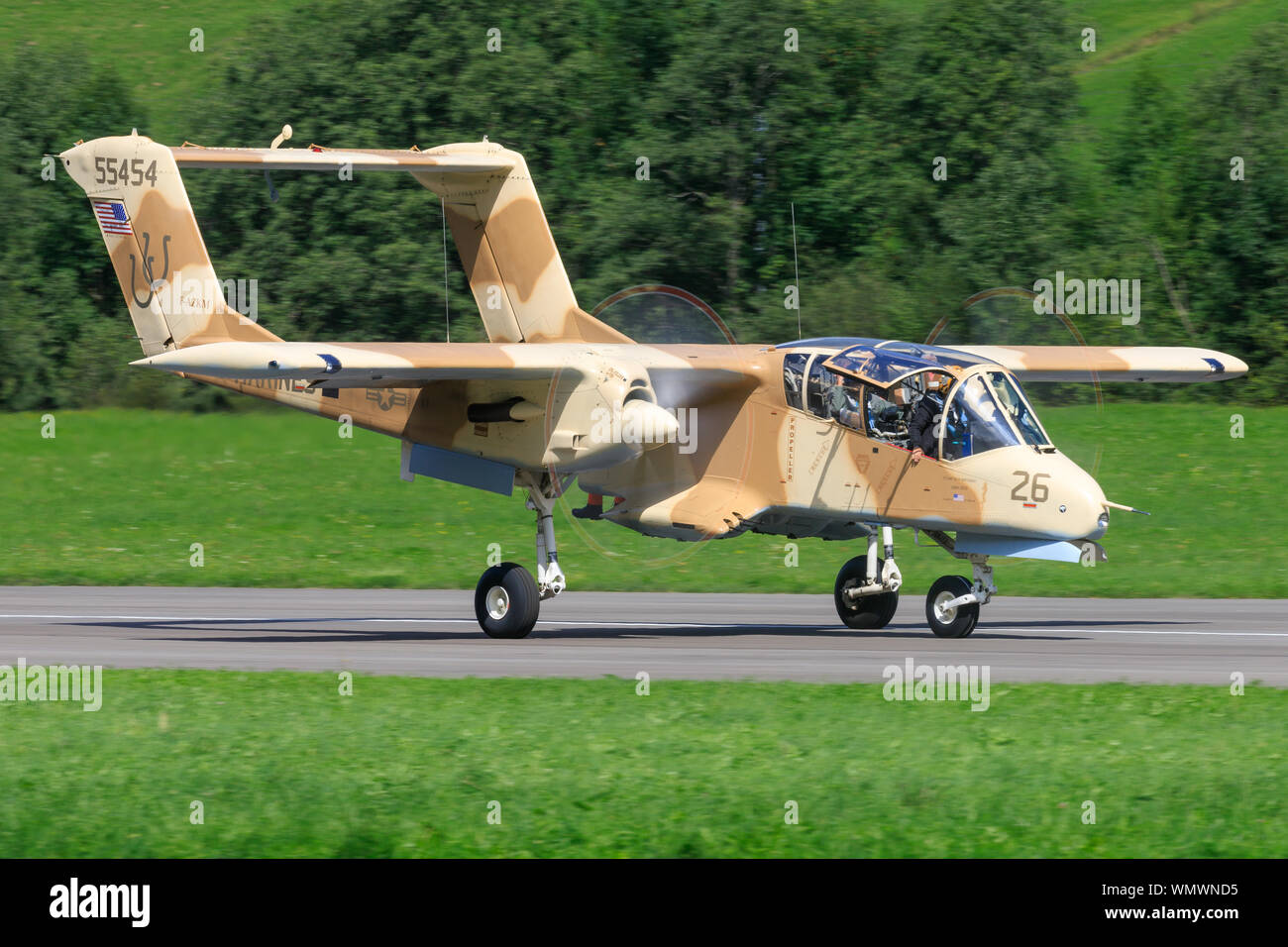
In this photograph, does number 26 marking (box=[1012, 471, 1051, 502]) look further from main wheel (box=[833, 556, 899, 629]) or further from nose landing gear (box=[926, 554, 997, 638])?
main wheel (box=[833, 556, 899, 629])

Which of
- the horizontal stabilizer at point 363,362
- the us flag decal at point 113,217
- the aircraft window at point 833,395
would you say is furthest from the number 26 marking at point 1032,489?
the us flag decal at point 113,217

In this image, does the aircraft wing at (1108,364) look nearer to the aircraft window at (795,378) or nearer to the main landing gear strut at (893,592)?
the aircraft window at (795,378)

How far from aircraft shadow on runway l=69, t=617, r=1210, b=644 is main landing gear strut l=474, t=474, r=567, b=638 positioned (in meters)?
0.36

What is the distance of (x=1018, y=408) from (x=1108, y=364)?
12.2 feet

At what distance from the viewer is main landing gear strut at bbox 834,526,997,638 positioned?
19672 mm

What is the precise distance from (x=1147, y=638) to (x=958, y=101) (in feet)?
115

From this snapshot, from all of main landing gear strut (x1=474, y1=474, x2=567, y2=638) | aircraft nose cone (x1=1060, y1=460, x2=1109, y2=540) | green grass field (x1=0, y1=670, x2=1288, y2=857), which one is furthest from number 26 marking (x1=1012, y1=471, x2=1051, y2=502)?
main landing gear strut (x1=474, y1=474, x2=567, y2=638)

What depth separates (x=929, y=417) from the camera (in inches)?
749

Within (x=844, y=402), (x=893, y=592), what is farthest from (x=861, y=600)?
(x=844, y=402)

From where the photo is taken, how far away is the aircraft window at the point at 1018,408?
18875 millimetres

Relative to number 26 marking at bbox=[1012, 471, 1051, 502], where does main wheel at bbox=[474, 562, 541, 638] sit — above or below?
below

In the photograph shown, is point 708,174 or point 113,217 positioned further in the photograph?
point 708,174

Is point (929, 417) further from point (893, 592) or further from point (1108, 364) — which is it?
point (1108, 364)

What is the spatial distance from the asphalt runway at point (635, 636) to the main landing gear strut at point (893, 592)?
0.29m
